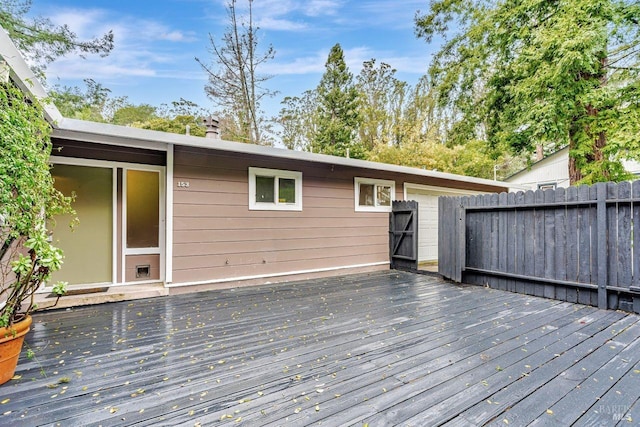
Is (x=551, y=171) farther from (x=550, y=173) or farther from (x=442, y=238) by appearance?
(x=442, y=238)

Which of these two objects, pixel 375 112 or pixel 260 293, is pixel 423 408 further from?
pixel 375 112

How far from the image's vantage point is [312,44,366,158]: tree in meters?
14.8

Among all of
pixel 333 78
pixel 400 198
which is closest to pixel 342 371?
pixel 400 198

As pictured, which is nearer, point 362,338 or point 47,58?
point 362,338

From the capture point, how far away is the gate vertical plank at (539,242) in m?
4.48

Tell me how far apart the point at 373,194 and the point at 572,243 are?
3.68 meters

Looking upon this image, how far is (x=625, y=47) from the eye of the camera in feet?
22.2

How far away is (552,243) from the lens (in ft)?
14.4

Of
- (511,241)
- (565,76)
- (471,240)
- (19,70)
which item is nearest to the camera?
(19,70)

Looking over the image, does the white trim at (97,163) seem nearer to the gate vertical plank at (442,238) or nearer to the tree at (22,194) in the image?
the tree at (22,194)

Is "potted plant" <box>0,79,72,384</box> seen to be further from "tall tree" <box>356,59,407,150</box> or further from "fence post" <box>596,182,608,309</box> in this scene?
"tall tree" <box>356,59,407,150</box>

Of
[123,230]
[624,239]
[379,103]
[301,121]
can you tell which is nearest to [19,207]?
[123,230]

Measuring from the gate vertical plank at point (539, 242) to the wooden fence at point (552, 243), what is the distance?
0.04ft

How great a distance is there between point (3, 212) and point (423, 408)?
2.90 m
